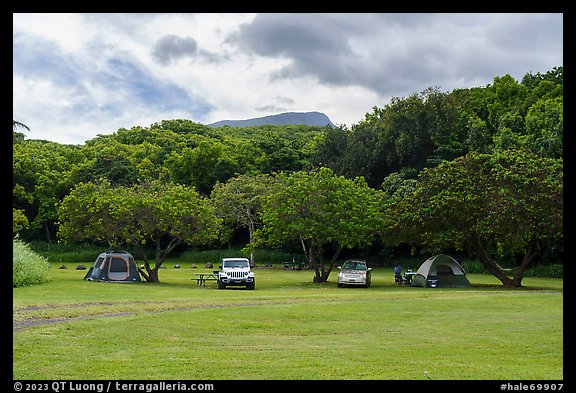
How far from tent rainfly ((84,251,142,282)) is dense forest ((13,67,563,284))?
6.39 meters

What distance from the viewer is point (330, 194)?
114 ft

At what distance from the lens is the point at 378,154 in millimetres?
54781

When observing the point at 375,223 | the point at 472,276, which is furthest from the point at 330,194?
the point at 472,276

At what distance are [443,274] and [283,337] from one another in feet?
70.3

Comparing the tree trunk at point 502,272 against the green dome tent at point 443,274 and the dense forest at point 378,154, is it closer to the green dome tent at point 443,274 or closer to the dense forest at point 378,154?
the dense forest at point 378,154

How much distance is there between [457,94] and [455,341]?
46227 millimetres

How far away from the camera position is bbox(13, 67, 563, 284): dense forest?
138 ft

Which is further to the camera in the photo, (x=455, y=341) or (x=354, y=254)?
(x=354, y=254)

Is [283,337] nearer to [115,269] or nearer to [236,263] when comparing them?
[236,263]

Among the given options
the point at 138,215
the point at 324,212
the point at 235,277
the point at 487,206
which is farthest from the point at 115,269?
the point at 487,206

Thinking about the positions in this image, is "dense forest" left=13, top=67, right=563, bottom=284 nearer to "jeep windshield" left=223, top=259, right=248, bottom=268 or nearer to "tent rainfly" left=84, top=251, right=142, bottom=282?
"tent rainfly" left=84, top=251, right=142, bottom=282

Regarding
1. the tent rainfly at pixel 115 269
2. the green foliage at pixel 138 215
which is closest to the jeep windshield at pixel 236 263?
the green foliage at pixel 138 215
